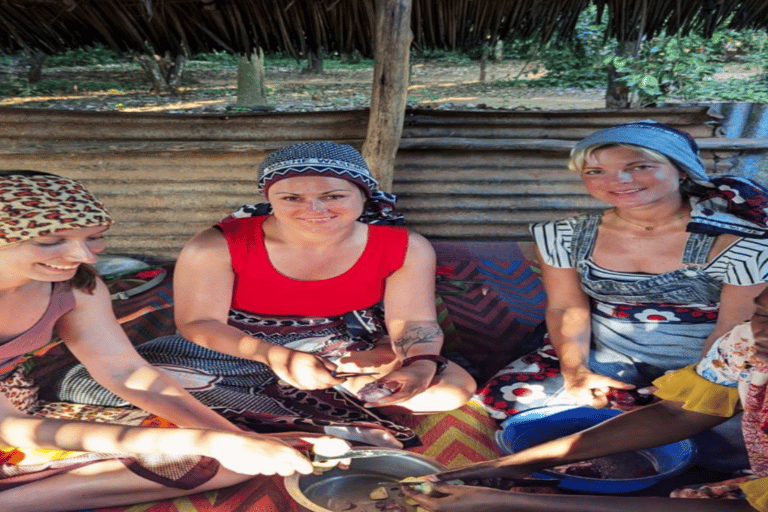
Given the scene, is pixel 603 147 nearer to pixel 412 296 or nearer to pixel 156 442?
pixel 412 296

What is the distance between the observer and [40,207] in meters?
1.74

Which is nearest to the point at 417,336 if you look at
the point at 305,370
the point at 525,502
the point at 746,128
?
the point at 305,370

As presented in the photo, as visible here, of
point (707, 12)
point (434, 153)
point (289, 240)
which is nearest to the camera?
point (289, 240)

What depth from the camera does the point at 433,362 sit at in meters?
2.41

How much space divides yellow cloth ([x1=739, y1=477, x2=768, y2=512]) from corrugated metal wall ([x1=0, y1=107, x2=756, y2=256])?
12.0 ft

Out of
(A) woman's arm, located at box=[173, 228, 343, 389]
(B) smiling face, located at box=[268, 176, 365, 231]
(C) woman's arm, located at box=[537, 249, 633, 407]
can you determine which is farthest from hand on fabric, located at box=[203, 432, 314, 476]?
(C) woman's arm, located at box=[537, 249, 633, 407]

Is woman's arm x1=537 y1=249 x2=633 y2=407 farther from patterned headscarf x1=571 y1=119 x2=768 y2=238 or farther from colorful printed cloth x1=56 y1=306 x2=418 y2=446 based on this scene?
colorful printed cloth x1=56 y1=306 x2=418 y2=446

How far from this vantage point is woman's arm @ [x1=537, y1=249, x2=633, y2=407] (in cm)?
249

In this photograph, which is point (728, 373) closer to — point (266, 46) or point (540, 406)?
point (540, 406)

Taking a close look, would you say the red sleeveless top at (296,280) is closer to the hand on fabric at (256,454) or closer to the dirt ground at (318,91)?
the hand on fabric at (256,454)

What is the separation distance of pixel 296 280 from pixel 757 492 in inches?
65.5

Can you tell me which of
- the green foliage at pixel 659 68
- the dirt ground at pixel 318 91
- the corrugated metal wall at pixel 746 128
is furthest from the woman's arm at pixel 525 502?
the dirt ground at pixel 318 91

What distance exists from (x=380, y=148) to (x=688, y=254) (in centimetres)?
238

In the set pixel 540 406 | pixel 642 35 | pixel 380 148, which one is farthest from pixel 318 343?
pixel 642 35
